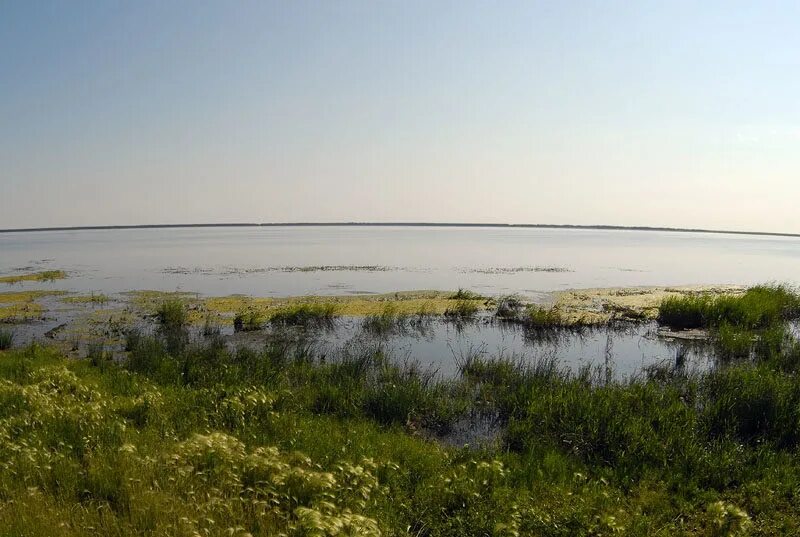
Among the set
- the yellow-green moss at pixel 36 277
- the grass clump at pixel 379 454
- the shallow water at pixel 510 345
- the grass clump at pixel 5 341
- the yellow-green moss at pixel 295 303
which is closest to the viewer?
the grass clump at pixel 379 454

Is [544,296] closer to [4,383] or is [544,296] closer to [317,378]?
[317,378]

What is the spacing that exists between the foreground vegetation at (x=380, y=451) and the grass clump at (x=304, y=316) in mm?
6196

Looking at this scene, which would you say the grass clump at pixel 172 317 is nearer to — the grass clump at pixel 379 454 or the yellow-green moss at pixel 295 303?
the yellow-green moss at pixel 295 303

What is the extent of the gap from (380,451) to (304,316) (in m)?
11.9

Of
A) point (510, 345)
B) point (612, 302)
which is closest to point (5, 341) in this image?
point (510, 345)

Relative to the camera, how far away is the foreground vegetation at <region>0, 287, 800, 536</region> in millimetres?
4777

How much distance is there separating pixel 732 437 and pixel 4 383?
12051mm

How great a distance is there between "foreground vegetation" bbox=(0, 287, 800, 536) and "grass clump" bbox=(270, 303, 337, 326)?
6.20 m

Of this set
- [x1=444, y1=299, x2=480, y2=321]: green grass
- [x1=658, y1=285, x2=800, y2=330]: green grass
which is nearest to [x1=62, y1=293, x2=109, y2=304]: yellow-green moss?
[x1=444, y1=299, x2=480, y2=321]: green grass

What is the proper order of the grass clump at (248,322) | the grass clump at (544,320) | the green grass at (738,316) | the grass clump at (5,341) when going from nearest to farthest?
the grass clump at (5,341), the green grass at (738,316), the grass clump at (248,322), the grass clump at (544,320)

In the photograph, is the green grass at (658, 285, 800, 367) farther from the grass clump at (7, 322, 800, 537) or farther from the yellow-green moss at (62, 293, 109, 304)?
the yellow-green moss at (62, 293, 109, 304)

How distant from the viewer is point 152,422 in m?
7.34

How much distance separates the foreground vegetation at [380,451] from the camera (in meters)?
4.78

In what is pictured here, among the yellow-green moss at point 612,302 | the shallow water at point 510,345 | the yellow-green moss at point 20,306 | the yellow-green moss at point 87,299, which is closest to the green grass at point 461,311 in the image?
the shallow water at point 510,345
